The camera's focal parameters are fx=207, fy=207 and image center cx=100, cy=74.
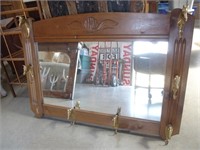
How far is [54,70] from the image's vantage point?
1.39m

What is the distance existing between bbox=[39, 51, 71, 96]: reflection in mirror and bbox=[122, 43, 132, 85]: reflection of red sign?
364mm

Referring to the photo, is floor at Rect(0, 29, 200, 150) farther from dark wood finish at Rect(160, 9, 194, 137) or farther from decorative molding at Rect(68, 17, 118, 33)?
decorative molding at Rect(68, 17, 118, 33)

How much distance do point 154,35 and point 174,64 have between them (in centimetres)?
17

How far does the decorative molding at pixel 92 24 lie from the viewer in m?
1.07

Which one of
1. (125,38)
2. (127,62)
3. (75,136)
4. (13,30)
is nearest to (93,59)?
(127,62)

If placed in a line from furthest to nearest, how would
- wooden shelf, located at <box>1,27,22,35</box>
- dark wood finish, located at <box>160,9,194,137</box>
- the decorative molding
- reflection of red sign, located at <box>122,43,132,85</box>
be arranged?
1. wooden shelf, located at <box>1,27,22,35</box>
2. reflection of red sign, located at <box>122,43,132,85</box>
3. the decorative molding
4. dark wood finish, located at <box>160,9,194,137</box>

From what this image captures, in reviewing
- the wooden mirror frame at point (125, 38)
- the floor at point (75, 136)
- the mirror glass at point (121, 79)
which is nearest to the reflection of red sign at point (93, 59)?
the mirror glass at point (121, 79)

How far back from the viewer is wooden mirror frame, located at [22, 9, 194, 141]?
98cm

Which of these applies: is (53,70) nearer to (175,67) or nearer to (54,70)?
(54,70)

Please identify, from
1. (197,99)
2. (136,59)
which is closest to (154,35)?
(136,59)

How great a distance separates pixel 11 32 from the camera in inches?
58.1

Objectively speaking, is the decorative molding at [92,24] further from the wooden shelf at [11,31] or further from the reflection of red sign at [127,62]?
the wooden shelf at [11,31]

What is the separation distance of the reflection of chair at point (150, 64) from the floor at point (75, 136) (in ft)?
0.93

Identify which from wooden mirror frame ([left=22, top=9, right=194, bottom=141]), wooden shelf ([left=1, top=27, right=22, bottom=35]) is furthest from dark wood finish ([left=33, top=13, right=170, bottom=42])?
wooden shelf ([left=1, top=27, right=22, bottom=35])
